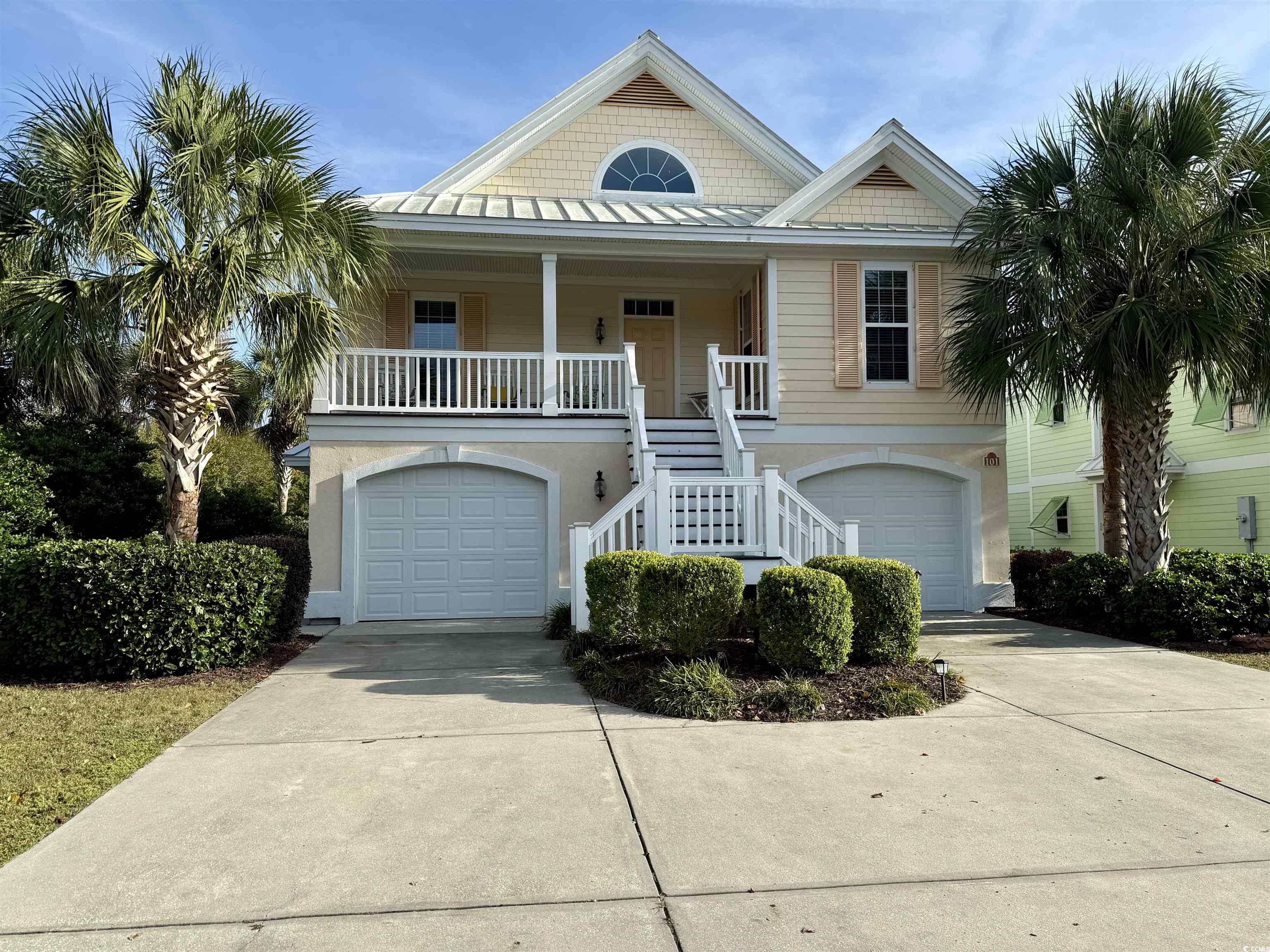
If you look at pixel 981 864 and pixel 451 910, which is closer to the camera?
pixel 451 910

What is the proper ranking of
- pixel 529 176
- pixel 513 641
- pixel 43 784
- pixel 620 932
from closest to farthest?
pixel 620 932 < pixel 43 784 < pixel 513 641 < pixel 529 176

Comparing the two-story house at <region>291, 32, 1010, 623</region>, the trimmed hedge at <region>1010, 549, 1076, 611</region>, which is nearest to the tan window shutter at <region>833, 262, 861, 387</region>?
the two-story house at <region>291, 32, 1010, 623</region>

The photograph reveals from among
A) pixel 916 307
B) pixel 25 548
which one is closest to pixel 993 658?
pixel 916 307

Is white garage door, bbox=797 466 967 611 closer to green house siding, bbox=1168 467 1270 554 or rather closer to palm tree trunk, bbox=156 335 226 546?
green house siding, bbox=1168 467 1270 554

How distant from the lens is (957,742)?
5531mm

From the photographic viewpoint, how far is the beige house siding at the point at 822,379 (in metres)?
12.9

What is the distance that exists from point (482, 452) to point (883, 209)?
7.30m

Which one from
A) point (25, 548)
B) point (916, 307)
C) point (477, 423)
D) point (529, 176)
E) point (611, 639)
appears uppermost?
point (529, 176)

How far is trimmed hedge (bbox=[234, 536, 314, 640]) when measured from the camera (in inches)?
364

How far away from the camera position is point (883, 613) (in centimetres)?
742

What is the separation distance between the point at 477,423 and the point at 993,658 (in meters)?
7.26

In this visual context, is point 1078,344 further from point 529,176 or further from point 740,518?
point 529,176

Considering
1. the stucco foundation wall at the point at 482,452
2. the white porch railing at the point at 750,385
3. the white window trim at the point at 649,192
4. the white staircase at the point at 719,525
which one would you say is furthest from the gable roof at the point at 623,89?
the white staircase at the point at 719,525

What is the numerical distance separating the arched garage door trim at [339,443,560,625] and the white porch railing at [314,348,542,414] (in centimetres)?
64
